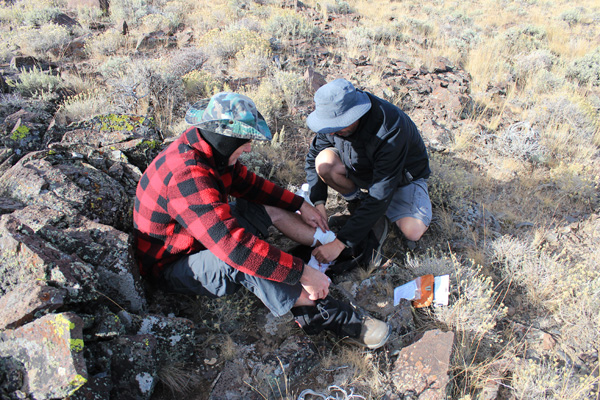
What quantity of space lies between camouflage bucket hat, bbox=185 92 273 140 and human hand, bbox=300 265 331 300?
934 millimetres

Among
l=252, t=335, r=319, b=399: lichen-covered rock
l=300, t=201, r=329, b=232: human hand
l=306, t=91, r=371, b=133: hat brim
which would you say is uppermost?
l=306, t=91, r=371, b=133: hat brim

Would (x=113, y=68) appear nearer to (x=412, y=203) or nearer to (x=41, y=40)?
(x=41, y=40)

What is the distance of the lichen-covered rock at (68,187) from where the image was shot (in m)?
2.66

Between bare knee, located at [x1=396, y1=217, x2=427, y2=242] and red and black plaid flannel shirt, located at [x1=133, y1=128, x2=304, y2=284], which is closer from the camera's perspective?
red and black plaid flannel shirt, located at [x1=133, y1=128, x2=304, y2=284]

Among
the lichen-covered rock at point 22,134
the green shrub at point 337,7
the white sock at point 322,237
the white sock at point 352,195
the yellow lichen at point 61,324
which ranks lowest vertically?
the white sock at point 352,195

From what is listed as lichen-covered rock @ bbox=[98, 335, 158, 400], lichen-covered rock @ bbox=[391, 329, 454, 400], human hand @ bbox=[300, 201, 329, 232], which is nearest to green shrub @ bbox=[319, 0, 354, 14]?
human hand @ bbox=[300, 201, 329, 232]

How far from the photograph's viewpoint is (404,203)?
3.52 meters

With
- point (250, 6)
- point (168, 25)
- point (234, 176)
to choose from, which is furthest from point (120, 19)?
point (234, 176)

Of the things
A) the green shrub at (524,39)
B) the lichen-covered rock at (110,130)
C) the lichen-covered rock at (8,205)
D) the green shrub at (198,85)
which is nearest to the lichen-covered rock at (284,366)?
the lichen-covered rock at (8,205)

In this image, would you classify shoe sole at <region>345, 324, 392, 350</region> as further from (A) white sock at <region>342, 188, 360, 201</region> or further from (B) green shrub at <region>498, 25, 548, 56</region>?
(B) green shrub at <region>498, 25, 548, 56</region>

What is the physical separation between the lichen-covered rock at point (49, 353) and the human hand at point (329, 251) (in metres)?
1.78

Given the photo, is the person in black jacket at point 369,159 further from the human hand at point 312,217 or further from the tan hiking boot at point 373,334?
the tan hiking boot at point 373,334

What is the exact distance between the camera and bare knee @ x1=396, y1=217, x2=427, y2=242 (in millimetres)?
3418

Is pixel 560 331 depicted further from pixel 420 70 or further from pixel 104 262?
pixel 420 70
